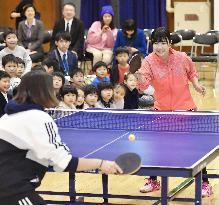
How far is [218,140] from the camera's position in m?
6.23

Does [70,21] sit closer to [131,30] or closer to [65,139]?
[131,30]

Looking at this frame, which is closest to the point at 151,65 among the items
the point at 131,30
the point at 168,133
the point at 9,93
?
the point at 168,133

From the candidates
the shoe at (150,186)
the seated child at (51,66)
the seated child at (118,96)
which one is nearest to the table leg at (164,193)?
the shoe at (150,186)

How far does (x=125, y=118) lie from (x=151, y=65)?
708 millimetres

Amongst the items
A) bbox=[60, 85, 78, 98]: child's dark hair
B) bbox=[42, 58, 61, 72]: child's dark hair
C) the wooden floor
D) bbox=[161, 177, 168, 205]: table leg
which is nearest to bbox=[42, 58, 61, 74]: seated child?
bbox=[42, 58, 61, 72]: child's dark hair

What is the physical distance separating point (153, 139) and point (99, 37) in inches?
340

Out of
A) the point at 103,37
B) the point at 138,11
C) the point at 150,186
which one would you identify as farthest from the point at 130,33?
the point at 150,186

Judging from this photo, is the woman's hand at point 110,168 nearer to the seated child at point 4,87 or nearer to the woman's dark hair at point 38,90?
the woman's dark hair at point 38,90

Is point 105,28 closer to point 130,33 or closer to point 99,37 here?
point 99,37

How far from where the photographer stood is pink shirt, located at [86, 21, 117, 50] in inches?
579

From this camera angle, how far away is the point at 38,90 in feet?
15.7

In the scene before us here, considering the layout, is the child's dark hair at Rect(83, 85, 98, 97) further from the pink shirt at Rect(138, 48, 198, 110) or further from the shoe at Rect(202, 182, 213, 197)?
the shoe at Rect(202, 182, 213, 197)

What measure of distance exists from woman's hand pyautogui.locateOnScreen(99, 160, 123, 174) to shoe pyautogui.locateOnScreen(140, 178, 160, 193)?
118 inches

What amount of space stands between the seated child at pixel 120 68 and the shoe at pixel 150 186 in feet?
13.9
